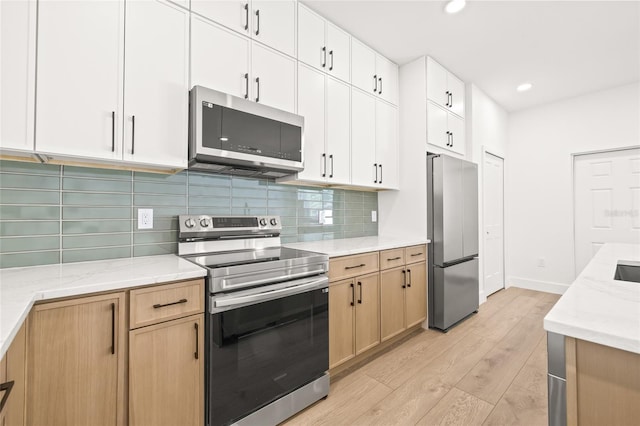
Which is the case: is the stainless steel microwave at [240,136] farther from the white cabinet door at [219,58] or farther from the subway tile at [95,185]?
the subway tile at [95,185]

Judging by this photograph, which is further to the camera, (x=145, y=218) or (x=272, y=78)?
(x=272, y=78)

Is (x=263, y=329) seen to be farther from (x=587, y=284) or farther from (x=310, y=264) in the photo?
(x=587, y=284)

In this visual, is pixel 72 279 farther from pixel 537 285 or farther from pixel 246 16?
pixel 537 285

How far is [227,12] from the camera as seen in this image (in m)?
1.83

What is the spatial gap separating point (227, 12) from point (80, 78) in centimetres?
95

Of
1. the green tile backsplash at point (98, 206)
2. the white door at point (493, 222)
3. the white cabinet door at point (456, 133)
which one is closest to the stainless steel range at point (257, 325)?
the green tile backsplash at point (98, 206)

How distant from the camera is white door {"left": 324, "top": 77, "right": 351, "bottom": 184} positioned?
8.06 ft

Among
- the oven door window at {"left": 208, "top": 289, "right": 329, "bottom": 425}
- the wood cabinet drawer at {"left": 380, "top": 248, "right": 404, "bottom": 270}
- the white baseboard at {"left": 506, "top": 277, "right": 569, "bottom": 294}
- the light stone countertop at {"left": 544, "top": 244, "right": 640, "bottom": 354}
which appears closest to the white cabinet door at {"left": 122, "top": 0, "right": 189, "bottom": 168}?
the oven door window at {"left": 208, "top": 289, "right": 329, "bottom": 425}

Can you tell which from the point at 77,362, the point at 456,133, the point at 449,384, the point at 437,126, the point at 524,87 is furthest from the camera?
the point at 524,87

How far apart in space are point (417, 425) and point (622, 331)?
133 cm

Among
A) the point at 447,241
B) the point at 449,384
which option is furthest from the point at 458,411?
the point at 447,241

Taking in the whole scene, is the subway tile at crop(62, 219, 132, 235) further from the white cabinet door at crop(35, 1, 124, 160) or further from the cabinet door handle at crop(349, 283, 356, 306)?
the cabinet door handle at crop(349, 283, 356, 306)

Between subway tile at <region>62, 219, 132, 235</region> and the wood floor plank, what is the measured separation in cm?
203

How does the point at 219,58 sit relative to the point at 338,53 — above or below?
below
